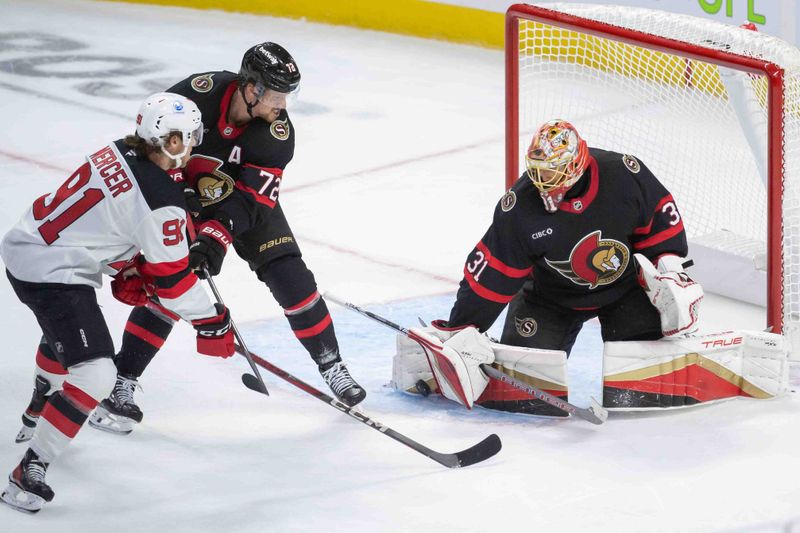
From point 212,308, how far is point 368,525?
0.63m

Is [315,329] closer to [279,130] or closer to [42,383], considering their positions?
[279,130]

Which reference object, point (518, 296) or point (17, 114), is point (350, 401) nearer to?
point (518, 296)

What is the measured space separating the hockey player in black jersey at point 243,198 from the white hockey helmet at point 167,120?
36 centimetres

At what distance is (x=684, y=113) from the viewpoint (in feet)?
16.6

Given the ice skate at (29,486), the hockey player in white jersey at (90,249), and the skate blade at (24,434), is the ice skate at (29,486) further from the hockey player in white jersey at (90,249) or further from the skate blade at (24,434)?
the skate blade at (24,434)

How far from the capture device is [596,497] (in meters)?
3.33

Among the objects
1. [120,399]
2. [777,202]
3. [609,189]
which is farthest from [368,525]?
[777,202]

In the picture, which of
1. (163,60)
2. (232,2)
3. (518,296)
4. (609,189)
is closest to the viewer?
(609,189)

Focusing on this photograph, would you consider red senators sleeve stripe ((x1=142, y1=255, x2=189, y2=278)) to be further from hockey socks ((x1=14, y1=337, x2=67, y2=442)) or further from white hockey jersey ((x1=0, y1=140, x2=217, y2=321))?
hockey socks ((x1=14, y1=337, x2=67, y2=442))

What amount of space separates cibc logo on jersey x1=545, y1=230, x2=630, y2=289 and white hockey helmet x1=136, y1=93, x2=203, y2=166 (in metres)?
1.07

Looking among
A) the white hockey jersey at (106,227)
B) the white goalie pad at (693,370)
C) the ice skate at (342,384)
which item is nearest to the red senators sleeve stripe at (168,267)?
the white hockey jersey at (106,227)

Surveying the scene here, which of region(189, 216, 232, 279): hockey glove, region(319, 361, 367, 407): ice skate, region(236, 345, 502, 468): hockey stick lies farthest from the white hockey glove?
region(189, 216, 232, 279): hockey glove

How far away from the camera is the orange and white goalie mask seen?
11.8ft

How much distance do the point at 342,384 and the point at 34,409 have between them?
0.82 metres
